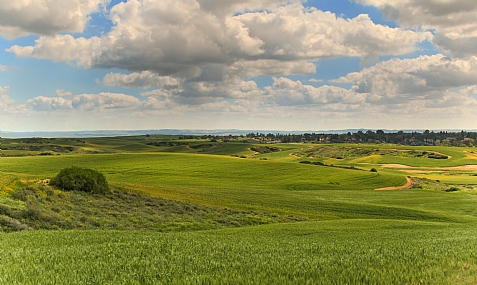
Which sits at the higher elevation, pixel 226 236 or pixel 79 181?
pixel 79 181

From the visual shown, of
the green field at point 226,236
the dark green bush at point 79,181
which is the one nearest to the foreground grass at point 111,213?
A: the green field at point 226,236

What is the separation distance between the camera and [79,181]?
Answer: 29.5 m

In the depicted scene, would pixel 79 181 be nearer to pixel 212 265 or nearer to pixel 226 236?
pixel 226 236

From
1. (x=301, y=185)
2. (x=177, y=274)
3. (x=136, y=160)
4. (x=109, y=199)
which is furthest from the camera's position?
(x=136, y=160)

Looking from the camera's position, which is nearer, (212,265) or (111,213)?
(212,265)

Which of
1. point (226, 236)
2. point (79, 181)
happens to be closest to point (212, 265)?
point (226, 236)

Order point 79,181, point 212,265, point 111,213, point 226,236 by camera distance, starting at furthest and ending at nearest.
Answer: point 79,181 < point 111,213 < point 226,236 < point 212,265

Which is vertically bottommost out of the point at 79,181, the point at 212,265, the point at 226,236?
the point at 226,236

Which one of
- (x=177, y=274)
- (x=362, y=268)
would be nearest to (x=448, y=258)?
(x=362, y=268)

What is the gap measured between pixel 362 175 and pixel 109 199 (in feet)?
185

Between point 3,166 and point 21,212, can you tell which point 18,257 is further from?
point 3,166

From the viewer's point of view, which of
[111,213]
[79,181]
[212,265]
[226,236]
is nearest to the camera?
[212,265]

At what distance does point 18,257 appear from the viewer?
33.0 ft

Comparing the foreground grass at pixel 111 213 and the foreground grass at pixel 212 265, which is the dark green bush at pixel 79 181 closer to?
the foreground grass at pixel 111 213
